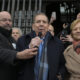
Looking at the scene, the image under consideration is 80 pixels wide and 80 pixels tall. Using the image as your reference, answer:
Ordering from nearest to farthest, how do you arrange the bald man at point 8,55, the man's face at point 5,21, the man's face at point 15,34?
the bald man at point 8,55
the man's face at point 5,21
the man's face at point 15,34

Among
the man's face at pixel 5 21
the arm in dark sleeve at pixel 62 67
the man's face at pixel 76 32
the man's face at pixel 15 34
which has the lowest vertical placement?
the arm in dark sleeve at pixel 62 67

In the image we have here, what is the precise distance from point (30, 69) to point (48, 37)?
1.33ft

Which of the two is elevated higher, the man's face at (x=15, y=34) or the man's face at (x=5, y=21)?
the man's face at (x=5, y=21)

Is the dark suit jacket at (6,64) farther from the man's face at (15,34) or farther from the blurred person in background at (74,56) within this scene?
the man's face at (15,34)

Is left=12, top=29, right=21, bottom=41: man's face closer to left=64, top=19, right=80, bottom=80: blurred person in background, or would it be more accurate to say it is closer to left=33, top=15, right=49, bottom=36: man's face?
left=33, top=15, right=49, bottom=36: man's face

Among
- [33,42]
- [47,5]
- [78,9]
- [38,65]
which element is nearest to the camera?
[33,42]

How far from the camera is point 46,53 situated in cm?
245

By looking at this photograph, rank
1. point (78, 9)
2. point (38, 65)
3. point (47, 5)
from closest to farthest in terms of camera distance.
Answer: point (38, 65) < point (78, 9) < point (47, 5)

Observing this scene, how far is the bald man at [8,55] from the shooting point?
7.57ft

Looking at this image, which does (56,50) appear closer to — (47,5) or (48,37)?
(48,37)

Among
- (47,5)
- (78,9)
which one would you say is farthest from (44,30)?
(47,5)

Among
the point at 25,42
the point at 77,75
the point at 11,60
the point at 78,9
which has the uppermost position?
the point at 78,9

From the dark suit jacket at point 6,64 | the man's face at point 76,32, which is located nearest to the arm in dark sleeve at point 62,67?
the man's face at point 76,32

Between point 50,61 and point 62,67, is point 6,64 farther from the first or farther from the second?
point 62,67
